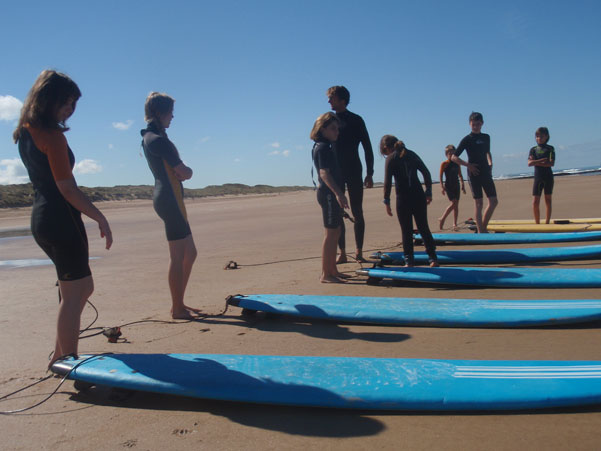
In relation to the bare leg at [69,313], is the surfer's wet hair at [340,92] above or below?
above

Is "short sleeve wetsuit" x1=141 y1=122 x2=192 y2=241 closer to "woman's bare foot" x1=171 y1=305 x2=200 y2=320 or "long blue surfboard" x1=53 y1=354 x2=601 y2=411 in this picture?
"woman's bare foot" x1=171 y1=305 x2=200 y2=320

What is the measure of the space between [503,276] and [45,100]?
4.03 metres

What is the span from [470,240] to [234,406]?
18.2 feet

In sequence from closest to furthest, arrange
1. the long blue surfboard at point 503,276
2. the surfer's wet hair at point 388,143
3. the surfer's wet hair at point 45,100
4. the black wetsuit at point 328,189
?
1. the surfer's wet hair at point 45,100
2. the long blue surfboard at point 503,276
3. the black wetsuit at point 328,189
4. the surfer's wet hair at point 388,143

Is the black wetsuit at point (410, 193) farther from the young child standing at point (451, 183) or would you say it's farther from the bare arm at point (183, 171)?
the young child standing at point (451, 183)

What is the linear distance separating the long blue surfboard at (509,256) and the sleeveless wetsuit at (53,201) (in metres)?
3.84

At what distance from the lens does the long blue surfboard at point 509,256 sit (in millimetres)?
5363

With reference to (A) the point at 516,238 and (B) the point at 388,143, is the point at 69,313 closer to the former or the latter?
(B) the point at 388,143

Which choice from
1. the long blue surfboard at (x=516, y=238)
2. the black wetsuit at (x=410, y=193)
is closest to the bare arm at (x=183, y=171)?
the black wetsuit at (x=410, y=193)

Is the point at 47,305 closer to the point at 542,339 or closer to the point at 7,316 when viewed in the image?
the point at 7,316

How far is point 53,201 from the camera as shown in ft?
8.89

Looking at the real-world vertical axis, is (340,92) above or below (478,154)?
above

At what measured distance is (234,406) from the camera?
2.36 metres

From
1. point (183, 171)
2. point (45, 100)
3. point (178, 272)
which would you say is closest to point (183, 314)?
point (178, 272)
